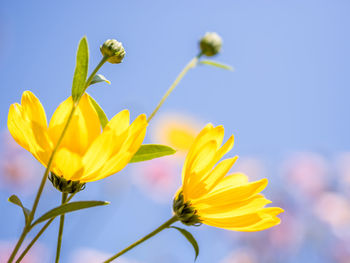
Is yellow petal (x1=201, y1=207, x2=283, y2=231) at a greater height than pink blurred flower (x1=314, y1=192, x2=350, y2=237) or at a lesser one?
greater

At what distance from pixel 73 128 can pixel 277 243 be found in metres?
1.98

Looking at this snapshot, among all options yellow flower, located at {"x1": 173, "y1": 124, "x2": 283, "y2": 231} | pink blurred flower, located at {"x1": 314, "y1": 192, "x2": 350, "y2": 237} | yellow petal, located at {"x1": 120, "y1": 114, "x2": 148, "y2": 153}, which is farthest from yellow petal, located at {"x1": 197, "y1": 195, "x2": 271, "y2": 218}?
pink blurred flower, located at {"x1": 314, "y1": 192, "x2": 350, "y2": 237}

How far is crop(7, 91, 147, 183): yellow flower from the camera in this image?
0.26 metres

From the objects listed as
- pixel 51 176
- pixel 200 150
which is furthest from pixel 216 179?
pixel 51 176

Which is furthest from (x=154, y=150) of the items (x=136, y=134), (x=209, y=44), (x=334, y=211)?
(x=334, y=211)

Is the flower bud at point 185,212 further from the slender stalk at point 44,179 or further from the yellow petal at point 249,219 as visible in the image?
the slender stalk at point 44,179

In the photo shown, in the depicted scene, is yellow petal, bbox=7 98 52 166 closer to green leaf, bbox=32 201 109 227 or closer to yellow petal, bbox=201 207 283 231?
green leaf, bbox=32 201 109 227

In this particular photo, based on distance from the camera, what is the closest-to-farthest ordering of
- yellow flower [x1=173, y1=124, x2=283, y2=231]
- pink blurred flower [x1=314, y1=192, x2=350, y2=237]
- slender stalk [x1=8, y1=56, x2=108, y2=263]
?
slender stalk [x1=8, y1=56, x2=108, y2=263] < yellow flower [x1=173, y1=124, x2=283, y2=231] < pink blurred flower [x1=314, y1=192, x2=350, y2=237]

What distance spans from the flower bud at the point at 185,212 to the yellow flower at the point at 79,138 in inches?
4.1

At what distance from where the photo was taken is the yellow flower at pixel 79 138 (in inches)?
10.3

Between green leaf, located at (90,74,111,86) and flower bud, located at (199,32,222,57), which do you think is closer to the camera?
green leaf, located at (90,74,111,86)

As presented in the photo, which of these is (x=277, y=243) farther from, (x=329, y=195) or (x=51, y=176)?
(x=51, y=176)

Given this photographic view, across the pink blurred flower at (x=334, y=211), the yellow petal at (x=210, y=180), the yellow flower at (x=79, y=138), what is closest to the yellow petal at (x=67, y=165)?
the yellow flower at (x=79, y=138)

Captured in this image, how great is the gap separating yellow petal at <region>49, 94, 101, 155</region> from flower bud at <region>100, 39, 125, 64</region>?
38 millimetres
